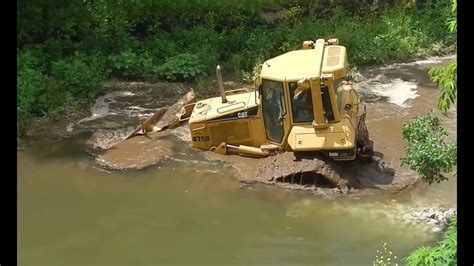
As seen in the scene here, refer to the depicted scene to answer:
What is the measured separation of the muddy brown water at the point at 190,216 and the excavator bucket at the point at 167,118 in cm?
50

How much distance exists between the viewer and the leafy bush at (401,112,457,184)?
25.9ft

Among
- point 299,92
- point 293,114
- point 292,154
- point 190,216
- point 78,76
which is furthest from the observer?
point 78,76

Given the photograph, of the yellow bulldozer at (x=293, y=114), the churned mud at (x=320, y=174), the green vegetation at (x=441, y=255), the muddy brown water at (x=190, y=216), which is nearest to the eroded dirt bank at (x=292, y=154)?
the churned mud at (x=320, y=174)

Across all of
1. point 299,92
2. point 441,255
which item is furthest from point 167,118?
point 441,255

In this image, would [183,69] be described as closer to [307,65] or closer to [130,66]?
[130,66]

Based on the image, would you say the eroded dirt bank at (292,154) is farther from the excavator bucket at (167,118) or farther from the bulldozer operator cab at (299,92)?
the bulldozer operator cab at (299,92)

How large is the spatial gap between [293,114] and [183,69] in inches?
222

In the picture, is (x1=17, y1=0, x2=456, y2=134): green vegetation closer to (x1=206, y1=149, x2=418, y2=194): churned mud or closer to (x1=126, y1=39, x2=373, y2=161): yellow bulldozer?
(x1=126, y1=39, x2=373, y2=161): yellow bulldozer

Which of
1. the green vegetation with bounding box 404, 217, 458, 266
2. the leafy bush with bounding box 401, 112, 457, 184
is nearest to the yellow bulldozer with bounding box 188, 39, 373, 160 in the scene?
the leafy bush with bounding box 401, 112, 457, 184

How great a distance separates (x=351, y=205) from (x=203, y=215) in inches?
82.1

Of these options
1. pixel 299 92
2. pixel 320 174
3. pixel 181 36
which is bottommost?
pixel 320 174

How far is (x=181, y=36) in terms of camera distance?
16.2m
